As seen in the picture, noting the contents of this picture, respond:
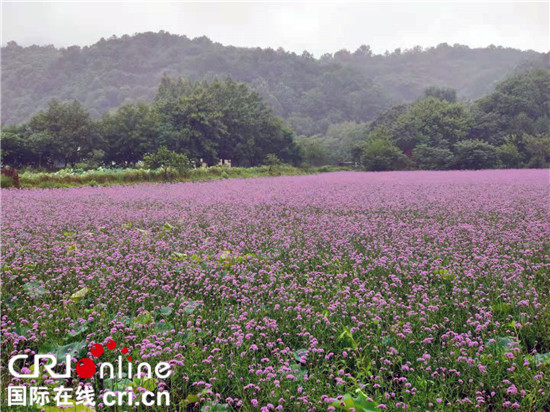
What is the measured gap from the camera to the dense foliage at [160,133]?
3638 cm

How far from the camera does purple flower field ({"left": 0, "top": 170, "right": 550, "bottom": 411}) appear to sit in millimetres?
2834

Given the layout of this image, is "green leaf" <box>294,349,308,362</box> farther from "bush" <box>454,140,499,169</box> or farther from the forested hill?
the forested hill

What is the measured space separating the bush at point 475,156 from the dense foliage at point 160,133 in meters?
20.3

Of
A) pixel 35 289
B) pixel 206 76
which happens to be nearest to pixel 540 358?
pixel 35 289

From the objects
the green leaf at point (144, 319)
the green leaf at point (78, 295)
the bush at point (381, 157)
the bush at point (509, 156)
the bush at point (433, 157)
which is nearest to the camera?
the green leaf at point (144, 319)

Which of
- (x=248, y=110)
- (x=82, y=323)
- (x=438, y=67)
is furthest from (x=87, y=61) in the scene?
(x=82, y=323)

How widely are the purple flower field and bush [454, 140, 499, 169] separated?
1640 inches

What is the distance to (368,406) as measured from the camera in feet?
8.16

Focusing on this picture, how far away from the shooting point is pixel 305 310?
3838 millimetres

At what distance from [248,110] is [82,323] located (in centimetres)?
5229

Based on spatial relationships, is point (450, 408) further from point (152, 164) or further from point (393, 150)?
point (393, 150)

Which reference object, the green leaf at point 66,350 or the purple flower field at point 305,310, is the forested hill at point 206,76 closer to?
the purple flower field at point 305,310

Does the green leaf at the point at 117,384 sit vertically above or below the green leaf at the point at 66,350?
below

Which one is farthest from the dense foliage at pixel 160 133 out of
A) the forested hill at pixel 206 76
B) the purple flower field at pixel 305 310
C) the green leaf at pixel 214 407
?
the forested hill at pixel 206 76
